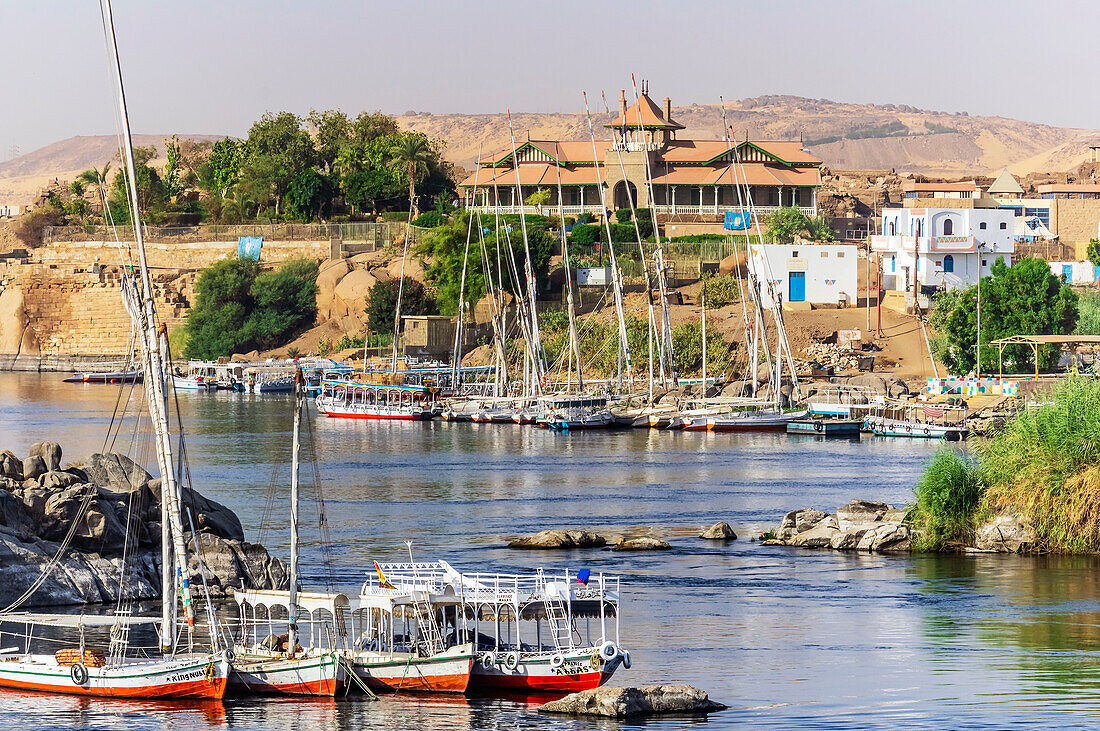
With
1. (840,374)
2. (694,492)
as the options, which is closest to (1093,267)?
(840,374)

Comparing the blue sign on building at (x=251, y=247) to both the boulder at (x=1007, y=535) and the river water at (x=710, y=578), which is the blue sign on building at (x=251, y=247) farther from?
the boulder at (x=1007, y=535)

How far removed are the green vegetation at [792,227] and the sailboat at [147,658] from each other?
80.5 m

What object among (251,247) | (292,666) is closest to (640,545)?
(292,666)

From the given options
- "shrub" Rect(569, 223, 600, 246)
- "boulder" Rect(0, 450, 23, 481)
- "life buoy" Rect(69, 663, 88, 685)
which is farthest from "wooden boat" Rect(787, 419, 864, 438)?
"life buoy" Rect(69, 663, 88, 685)

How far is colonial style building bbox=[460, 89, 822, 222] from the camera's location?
374ft

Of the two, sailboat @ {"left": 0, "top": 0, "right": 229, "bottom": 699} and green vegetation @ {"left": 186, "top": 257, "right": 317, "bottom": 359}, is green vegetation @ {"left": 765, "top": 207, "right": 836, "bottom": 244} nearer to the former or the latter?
green vegetation @ {"left": 186, "top": 257, "right": 317, "bottom": 359}

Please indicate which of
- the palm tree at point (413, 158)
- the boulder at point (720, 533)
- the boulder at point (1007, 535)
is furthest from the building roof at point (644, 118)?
the boulder at point (1007, 535)

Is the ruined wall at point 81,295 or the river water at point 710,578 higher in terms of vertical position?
the ruined wall at point 81,295

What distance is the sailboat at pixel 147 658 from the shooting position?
2817cm

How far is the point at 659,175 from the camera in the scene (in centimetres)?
11538

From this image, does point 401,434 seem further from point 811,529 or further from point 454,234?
point 811,529

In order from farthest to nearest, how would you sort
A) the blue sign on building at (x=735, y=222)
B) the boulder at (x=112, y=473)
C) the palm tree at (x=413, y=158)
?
the palm tree at (x=413, y=158) < the blue sign on building at (x=735, y=222) < the boulder at (x=112, y=473)

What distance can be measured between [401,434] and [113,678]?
53084mm

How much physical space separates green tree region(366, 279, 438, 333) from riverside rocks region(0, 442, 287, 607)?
6792 centimetres
